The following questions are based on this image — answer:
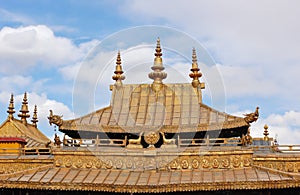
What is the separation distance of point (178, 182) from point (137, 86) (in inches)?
321

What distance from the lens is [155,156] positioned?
20.8m

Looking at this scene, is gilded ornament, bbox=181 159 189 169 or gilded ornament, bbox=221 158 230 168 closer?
gilded ornament, bbox=221 158 230 168

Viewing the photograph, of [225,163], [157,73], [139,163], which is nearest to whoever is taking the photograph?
[225,163]

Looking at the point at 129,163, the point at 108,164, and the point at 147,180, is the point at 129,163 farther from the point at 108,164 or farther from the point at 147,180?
the point at 147,180

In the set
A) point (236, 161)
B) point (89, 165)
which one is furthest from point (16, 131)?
point (236, 161)

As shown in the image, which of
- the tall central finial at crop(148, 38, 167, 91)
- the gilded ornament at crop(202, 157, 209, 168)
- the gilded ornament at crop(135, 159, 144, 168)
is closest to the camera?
the gilded ornament at crop(202, 157, 209, 168)

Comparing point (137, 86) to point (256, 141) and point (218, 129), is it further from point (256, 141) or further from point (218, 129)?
point (256, 141)

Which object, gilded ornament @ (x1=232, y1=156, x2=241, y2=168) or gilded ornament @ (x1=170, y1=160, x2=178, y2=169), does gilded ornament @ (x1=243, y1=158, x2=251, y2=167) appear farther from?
gilded ornament @ (x1=170, y1=160, x2=178, y2=169)

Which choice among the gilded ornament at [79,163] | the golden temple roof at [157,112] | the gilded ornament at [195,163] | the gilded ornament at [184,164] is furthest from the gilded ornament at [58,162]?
the gilded ornament at [195,163]

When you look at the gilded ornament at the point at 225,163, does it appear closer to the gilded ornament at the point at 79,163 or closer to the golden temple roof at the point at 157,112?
the golden temple roof at the point at 157,112

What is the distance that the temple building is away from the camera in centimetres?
1950

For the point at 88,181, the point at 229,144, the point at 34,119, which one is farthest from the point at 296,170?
the point at 34,119

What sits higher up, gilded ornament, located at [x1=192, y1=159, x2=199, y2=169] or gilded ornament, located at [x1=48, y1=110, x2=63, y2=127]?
gilded ornament, located at [x1=48, y1=110, x2=63, y2=127]

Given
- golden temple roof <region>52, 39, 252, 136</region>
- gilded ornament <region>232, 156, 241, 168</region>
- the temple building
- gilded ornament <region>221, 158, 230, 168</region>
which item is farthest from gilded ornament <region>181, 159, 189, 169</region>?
golden temple roof <region>52, 39, 252, 136</region>
